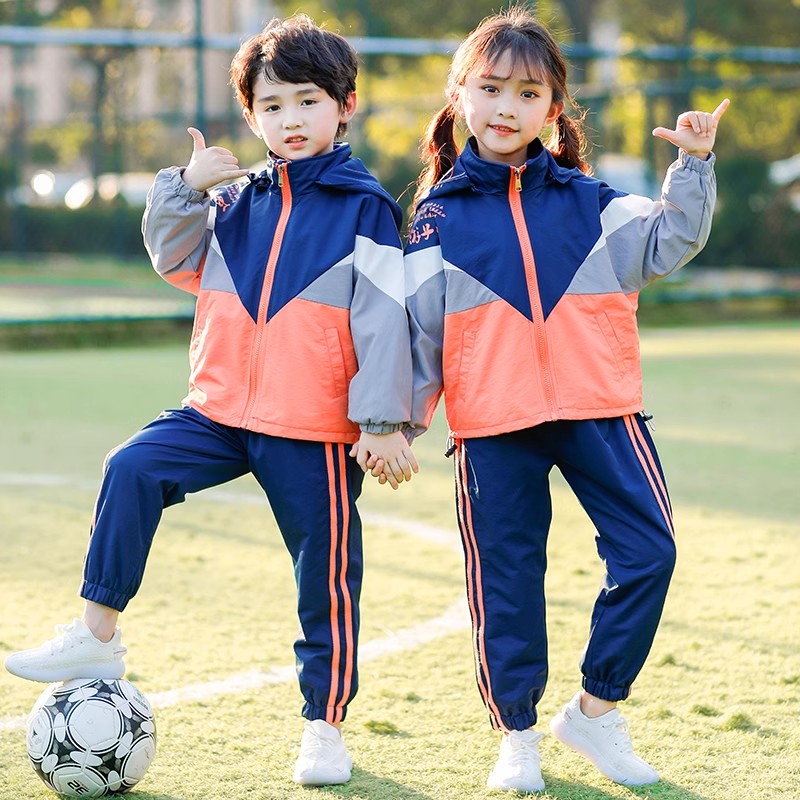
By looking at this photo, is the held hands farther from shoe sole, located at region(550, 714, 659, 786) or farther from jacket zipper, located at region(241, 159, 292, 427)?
shoe sole, located at region(550, 714, 659, 786)

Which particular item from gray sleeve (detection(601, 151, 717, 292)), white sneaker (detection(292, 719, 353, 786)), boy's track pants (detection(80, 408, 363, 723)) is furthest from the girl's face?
white sneaker (detection(292, 719, 353, 786))

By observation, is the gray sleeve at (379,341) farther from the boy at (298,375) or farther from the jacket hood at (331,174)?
the jacket hood at (331,174)

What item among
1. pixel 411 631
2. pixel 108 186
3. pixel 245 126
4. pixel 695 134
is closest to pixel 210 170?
pixel 695 134

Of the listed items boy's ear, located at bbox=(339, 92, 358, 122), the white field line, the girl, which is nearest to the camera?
the girl

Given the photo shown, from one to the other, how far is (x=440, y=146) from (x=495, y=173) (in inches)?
11.2

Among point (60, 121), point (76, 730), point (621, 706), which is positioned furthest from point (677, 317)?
A: point (76, 730)

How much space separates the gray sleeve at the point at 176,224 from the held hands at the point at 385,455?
57cm

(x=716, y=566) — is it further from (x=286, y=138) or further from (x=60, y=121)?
(x=60, y=121)

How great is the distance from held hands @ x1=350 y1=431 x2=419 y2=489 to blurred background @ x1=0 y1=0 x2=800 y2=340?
886 centimetres

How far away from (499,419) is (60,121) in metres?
12.7

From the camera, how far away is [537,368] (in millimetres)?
2842

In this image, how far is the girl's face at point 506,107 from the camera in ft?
9.44

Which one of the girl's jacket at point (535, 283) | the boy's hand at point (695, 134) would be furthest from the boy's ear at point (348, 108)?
the boy's hand at point (695, 134)

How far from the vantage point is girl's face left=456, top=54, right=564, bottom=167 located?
9.44 feet
